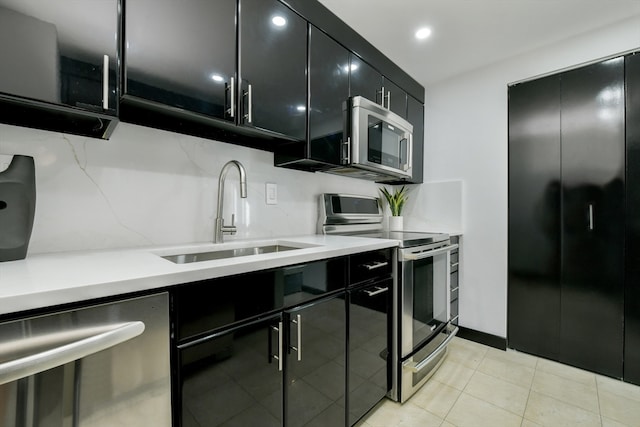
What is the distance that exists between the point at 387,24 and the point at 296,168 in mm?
1152

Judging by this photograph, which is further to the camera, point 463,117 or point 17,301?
point 463,117

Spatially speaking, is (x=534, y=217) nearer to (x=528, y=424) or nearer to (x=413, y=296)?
(x=413, y=296)

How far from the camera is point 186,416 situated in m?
0.77

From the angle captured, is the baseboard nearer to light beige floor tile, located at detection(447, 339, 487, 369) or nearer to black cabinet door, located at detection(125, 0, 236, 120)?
light beige floor tile, located at detection(447, 339, 487, 369)

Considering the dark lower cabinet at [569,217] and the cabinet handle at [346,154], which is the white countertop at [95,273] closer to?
the cabinet handle at [346,154]

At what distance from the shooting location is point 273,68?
4.49ft

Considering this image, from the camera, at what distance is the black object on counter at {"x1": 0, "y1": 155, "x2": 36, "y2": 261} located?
2.67ft

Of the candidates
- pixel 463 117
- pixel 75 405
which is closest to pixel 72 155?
pixel 75 405

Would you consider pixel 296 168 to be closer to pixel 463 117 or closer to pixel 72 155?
pixel 72 155

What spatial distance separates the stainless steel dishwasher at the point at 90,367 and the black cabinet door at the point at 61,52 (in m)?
0.64

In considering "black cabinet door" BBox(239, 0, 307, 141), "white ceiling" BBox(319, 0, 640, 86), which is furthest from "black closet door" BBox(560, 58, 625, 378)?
"black cabinet door" BBox(239, 0, 307, 141)

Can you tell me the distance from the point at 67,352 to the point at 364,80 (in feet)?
6.75

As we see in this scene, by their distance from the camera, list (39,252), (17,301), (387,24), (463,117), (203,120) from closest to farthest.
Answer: (17,301)
(39,252)
(203,120)
(387,24)
(463,117)

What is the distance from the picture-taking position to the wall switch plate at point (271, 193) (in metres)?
1.72
